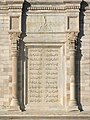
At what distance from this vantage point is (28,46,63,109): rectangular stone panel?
18.5 meters

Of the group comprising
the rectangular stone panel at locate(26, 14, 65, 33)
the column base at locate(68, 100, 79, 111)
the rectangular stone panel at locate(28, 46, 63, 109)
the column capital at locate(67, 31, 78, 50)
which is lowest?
the column base at locate(68, 100, 79, 111)

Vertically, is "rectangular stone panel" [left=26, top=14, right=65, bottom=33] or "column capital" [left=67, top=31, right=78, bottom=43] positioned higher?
"rectangular stone panel" [left=26, top=14, right=65, bottom=33]

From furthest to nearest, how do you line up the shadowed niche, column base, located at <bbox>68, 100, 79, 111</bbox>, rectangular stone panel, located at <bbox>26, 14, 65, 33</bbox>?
rectangular stone panel, located at <bbox>26, 14, 65, 33</bbox> < the shadowed niche < column base, located at <bbox>68, 100, 79, 111</bbox>

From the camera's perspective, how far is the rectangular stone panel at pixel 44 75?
1852 centimetres

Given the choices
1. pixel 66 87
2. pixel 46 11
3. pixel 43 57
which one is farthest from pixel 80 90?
pixel 46 11

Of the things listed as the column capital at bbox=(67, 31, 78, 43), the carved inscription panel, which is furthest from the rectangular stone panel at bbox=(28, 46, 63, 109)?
the column capital at bbox=(67, 31, 78, 43)

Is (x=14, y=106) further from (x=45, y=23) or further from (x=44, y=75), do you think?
(x=45, y=23)

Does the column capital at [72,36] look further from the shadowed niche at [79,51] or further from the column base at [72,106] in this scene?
the column base at [72,106]

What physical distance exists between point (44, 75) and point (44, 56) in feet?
2.35

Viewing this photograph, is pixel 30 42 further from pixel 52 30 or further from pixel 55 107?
pixel 55 107

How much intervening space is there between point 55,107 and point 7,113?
1.80 m

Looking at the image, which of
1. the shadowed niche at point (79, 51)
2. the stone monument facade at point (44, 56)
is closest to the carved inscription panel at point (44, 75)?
the stone monument facade at point (44, 56)

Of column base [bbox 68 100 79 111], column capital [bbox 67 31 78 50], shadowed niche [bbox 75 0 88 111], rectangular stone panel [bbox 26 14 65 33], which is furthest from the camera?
rectangular stone panel [bbox 26 14 65 33]

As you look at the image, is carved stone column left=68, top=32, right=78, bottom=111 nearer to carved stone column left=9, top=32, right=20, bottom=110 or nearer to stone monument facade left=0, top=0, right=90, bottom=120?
stone monument facade left=0, top=0, right=90, bottom=120
